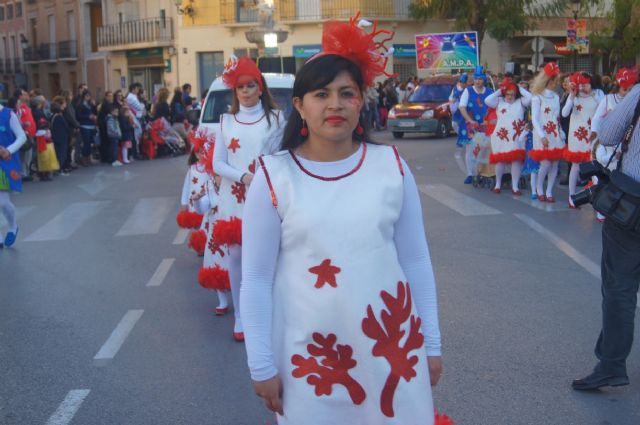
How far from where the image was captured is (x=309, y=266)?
2883mm

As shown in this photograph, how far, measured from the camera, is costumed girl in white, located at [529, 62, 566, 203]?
13.0m

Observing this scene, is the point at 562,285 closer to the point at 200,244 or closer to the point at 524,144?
the point at 200,244

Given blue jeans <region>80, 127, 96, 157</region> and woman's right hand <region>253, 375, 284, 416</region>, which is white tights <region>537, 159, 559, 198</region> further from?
blue jeans <region>80, 127, 96, 157</region>

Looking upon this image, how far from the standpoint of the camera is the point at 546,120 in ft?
43.1

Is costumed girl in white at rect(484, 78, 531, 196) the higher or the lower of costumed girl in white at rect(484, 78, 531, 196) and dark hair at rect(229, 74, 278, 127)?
the lower

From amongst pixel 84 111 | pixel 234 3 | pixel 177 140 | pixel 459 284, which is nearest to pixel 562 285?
pixel 459 284

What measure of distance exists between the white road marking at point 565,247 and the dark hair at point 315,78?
19.7ft

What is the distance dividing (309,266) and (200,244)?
18.2 feet

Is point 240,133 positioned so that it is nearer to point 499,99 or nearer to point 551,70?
point 551,70

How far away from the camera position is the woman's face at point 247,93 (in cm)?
633

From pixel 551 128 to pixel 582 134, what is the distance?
0.72 m

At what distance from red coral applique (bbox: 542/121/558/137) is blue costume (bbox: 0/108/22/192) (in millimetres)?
7269

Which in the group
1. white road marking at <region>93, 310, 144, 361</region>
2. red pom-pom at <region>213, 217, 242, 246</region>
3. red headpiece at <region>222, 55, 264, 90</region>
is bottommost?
white road marking at <region>93, 310, 144, 361</region>

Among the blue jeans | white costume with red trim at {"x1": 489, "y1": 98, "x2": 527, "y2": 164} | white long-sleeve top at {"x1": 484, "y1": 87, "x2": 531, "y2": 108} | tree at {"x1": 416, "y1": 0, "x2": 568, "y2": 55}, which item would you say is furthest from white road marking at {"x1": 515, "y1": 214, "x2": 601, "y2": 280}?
tree at {"x1": 416, "y1": 0, "x2": 568, "y2": 55}
